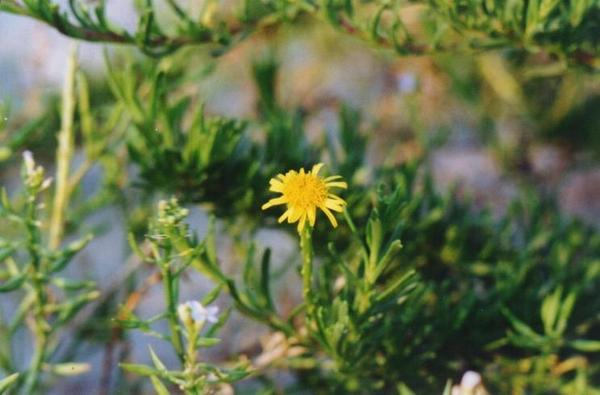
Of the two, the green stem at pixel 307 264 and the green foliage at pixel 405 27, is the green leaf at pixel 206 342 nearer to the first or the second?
the green stem at pixel 307 264

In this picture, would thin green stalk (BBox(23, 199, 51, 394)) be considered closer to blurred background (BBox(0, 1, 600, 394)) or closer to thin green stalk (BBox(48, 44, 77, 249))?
thin green stalk (BBox(48, 44, 77, 249))

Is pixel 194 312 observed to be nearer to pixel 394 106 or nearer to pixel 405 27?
pixel 405 27

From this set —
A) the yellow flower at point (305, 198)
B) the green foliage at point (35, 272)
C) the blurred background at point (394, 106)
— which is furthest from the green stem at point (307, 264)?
the blurred background at point (394, 106)

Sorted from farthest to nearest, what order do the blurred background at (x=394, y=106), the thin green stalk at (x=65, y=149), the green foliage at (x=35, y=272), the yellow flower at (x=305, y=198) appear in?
the blurred background at (x=394, y=106)
the thin green stalk at (x=65, y=149)
the green foliage at (x=35, y=272)
the yellow flower at (x=305, y=198)

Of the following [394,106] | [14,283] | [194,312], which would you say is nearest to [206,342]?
[194,312]

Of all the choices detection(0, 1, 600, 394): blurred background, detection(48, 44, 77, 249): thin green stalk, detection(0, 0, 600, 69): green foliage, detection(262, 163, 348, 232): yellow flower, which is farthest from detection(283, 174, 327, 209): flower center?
detection(0, 1, 600, 394): blurred background

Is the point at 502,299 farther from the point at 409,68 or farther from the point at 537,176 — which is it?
the point at 409,68
